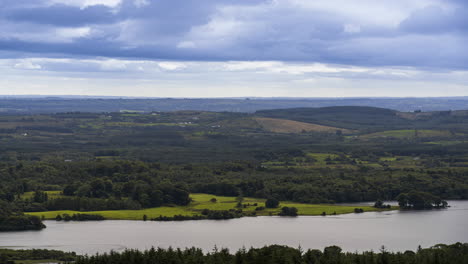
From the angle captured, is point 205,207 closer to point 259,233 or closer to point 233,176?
point 259,233

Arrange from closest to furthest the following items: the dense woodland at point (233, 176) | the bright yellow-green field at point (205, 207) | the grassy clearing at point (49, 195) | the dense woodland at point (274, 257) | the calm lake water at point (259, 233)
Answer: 1. the dense woodland at point (274, 257)
2. the calm lake water at point (259, 233)
3. the bright yellow-green field at point (205, 207)
4. the grassy clearing at point (49, 195)
5. the dense woodland at point (233, 176)

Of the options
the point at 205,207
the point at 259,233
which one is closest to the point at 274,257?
the point at 259,233

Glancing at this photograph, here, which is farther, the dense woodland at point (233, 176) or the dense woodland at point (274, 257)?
the dense woodland at point (233, 176)

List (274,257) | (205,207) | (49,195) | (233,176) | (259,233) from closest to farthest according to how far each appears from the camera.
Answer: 1. (274,257)
2. (259,233)
3. (205,207)
4. (49,195)
5. (233,176)

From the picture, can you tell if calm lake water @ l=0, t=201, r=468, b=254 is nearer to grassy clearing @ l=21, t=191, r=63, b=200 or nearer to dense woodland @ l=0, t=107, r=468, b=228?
dense woodland @ l=0, t=107, r=468, b=228

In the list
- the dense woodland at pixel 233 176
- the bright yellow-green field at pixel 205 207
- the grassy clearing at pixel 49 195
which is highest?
the dense woodland at pixel 233 176

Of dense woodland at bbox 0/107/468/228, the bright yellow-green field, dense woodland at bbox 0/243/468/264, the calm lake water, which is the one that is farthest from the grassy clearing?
dense woodland at bbox 0/243/468/264

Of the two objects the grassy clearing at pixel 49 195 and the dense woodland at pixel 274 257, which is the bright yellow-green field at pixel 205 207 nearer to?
the grassy clearing at pixel 49 195

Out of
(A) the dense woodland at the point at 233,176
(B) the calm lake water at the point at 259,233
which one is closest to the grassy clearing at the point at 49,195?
(A) the dense woodland at the point at 233,176

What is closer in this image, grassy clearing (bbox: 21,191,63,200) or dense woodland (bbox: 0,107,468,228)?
grassy clearing (bbox: 21,191,63,200)

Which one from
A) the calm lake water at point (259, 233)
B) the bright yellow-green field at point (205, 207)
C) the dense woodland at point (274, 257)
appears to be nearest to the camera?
the dense woodland at point (274, 257)
